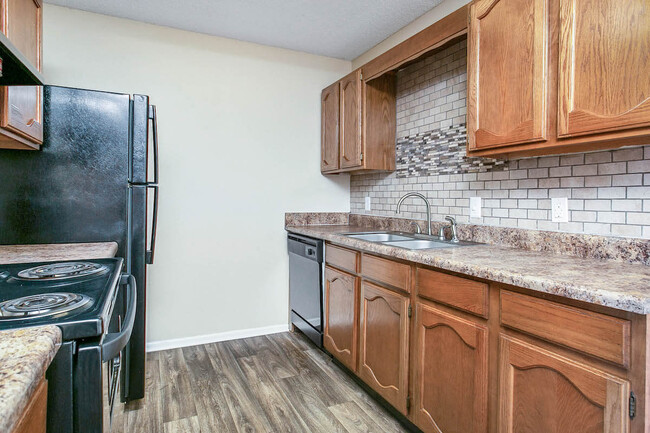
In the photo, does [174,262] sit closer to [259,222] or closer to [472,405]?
[259,222]

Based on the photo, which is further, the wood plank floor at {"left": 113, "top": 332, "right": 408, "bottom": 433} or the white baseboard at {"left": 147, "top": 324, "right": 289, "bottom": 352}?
the white baseboard at {"left": 147, "top": 324, "right": 289, "bottom": 352}

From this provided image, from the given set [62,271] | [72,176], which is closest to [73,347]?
[62,271]

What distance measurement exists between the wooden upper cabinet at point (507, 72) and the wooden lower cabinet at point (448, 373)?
0.82m

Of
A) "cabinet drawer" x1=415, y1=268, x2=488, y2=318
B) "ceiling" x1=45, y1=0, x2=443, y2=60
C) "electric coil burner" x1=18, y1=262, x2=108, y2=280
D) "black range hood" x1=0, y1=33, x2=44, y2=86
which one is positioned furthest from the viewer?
"ceiling" x1=45, y1=0, x2=443, y2=60

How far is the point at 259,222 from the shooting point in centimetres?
318

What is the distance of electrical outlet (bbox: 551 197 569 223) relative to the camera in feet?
5.61

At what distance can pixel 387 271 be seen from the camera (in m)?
1.92

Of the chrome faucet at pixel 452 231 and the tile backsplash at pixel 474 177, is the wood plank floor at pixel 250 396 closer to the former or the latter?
→ the chrome faucet at pixel 452 231

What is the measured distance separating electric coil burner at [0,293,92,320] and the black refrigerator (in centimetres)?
114

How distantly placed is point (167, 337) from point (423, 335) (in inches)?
82.5

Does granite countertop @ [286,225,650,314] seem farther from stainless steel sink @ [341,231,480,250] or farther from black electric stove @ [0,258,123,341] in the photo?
black electric stove @ [0,258,123,341]

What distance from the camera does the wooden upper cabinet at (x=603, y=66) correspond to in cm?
117

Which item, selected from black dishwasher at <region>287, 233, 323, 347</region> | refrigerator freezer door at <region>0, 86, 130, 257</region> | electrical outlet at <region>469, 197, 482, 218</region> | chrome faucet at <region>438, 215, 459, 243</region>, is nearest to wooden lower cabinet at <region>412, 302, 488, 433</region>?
chrome faucet at <region>438, 215, 459, 243</region>

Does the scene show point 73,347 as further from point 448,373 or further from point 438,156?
point 438,156
